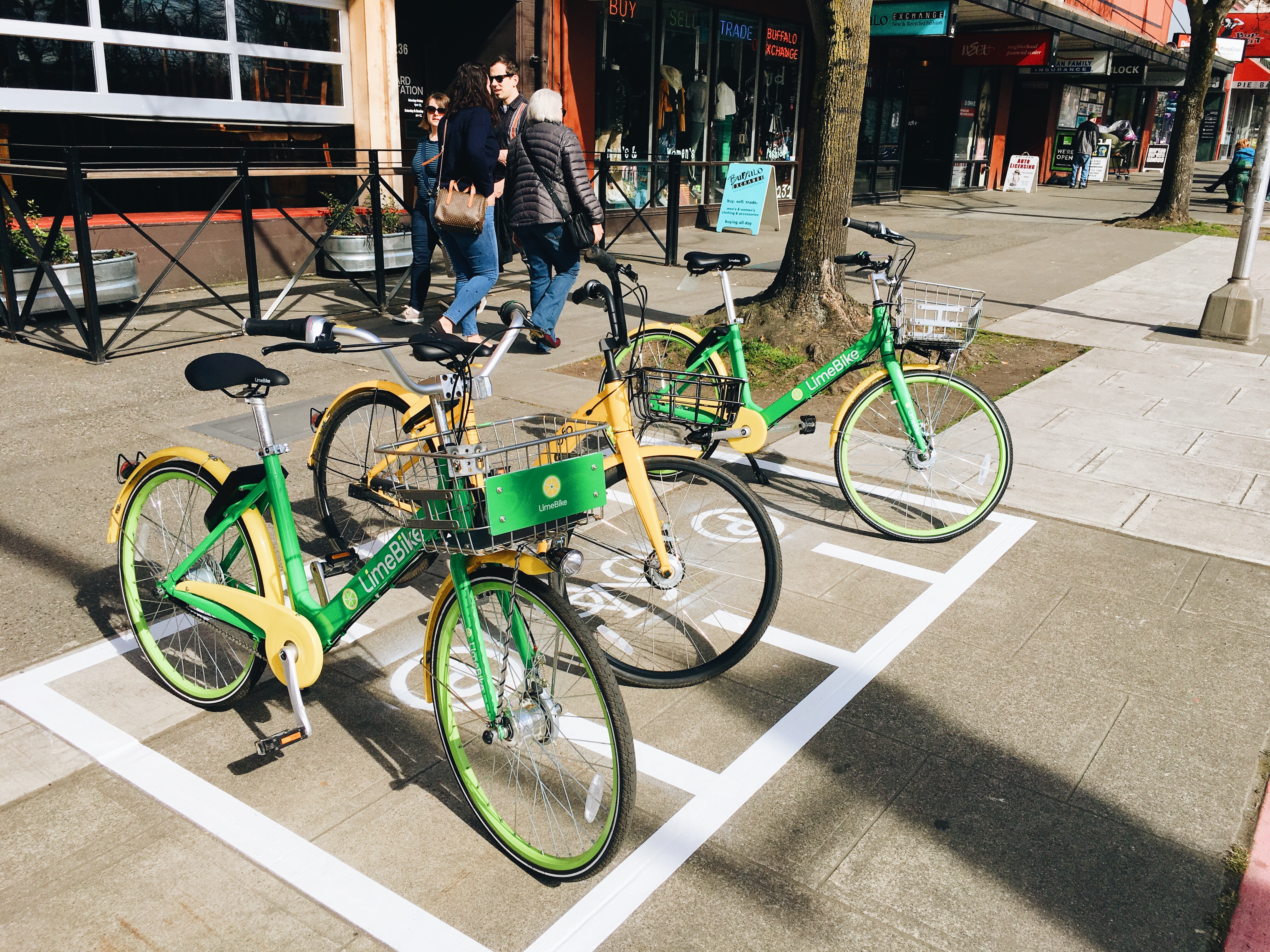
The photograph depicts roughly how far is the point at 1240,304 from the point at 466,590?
29.4 feet

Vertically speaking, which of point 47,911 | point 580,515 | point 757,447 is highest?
point 580,515

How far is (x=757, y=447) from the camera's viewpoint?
5.16m

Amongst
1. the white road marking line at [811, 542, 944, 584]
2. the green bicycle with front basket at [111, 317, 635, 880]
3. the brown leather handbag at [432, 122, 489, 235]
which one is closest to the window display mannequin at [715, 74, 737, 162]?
the brown leather handbag at [432, 122, 489, 235]

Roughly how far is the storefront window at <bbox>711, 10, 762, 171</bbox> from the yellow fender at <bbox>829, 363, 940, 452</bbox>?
13228 millimetres

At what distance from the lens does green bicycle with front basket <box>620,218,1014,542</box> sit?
4.89 m

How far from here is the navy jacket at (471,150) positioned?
761cm

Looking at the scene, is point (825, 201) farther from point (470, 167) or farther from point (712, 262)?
point (712, 262)

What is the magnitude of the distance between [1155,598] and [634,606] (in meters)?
2.29

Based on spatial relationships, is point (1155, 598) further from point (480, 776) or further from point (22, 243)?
point (22, 243)

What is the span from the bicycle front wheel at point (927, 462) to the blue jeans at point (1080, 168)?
2562cm

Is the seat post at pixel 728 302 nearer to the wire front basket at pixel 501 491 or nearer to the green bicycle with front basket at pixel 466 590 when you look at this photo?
the green bicycle with front basket at pixel 466 590

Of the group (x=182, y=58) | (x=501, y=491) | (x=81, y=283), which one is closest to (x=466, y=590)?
(x=501, y=491)

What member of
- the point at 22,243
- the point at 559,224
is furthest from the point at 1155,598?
the point at 22,243

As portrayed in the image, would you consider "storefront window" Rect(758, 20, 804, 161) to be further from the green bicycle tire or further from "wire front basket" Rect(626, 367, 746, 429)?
the green bicycle tire
